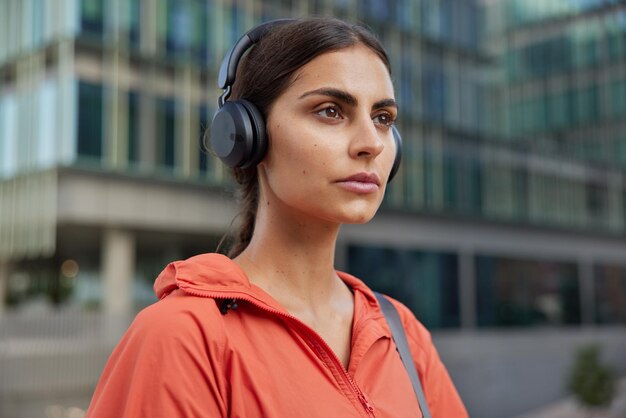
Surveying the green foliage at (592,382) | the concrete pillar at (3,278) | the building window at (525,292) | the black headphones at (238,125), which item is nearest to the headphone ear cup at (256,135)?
the black headphones at (238,125)

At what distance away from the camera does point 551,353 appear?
2339 cm

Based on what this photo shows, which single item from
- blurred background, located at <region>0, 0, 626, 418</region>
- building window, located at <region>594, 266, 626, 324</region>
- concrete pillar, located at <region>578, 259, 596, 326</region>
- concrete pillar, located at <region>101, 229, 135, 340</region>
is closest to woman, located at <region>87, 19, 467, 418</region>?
blurred background, located at <region>0, 0, 626, 418</region>

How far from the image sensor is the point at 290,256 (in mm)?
1997

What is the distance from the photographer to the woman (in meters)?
1.56

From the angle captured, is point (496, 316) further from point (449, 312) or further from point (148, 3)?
point (148, 3)

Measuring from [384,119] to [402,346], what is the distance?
2.07 ft

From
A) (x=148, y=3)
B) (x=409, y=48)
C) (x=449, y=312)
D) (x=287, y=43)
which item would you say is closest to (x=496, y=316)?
(x=449, y=312)

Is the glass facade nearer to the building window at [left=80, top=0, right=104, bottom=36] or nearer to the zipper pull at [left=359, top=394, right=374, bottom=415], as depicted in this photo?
the building window at [left=80, top=0, right=104, bottom=36]

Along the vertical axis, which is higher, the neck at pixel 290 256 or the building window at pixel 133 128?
the building window at pixel 133 128

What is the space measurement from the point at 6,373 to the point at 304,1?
1200cm

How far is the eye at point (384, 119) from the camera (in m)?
1.99

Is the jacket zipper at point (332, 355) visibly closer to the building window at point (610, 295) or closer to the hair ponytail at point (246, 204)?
the hair ponytail at point (246, 204)

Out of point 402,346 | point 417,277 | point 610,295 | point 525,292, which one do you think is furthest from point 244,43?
point 610,295

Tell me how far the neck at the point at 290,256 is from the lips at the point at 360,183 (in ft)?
0.58
